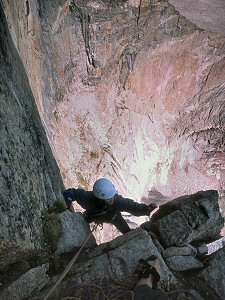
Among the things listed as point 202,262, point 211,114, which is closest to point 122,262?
point 202,262

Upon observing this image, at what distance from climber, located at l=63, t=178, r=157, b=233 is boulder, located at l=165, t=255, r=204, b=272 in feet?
3.07

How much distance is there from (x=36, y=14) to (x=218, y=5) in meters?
8.32

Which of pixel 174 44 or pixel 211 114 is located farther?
pixel 211 114

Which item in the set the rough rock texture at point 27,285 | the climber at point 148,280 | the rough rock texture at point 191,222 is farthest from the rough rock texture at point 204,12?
the rough rock texture at point 27,285

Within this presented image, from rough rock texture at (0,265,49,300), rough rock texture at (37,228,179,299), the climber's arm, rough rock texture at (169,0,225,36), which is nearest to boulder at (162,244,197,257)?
rough rock texture at (37,228,179,299)

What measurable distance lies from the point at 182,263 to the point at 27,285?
2522 millimetres

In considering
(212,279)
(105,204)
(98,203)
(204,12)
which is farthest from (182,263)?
(204,12)

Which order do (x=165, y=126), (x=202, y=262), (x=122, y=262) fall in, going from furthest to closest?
(x=165, y=126) < (x=202, y=262) < (x=122, y=262)

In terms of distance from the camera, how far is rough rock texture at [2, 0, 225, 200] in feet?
41.8

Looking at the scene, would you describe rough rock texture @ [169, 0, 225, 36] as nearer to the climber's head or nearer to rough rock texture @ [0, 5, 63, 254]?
rough rock texture @ [0, 5, 63, 254]

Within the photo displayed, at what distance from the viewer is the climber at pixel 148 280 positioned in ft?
13.0

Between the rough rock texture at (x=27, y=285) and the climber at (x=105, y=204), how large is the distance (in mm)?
1638

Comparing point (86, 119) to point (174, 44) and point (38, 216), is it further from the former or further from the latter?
point (38, 216)

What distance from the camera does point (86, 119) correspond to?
50.4 feet
